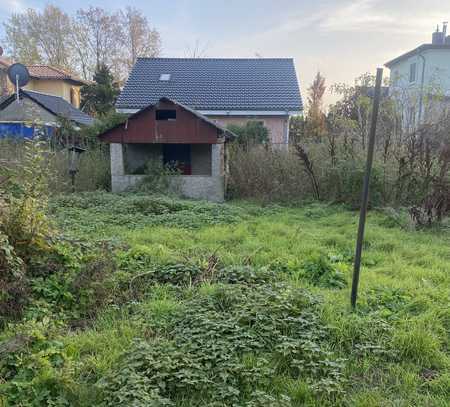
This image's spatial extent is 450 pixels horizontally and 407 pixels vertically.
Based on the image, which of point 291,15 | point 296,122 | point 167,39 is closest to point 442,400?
point 291,15

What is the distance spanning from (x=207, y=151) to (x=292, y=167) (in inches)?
116

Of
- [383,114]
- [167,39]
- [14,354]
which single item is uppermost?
[167,39]

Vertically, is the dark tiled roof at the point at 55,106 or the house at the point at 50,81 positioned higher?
the house at the point at 50,81

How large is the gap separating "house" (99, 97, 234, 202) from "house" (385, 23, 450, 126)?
211 inches

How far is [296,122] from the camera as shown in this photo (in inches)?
835

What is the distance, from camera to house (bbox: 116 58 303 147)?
51.9ft

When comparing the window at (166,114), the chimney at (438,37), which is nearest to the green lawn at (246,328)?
the window at (166,114)

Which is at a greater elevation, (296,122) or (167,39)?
(167,39)

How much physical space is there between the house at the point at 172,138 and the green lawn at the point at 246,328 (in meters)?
4.32

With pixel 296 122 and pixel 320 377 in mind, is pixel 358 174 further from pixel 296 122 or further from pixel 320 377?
pixel 296 122

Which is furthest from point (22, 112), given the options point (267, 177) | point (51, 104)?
point (267, 177)

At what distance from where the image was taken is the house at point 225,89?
15.8m

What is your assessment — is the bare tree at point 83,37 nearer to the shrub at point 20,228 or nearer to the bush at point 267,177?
the bush at point 267,177

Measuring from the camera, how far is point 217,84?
56.3 feet
